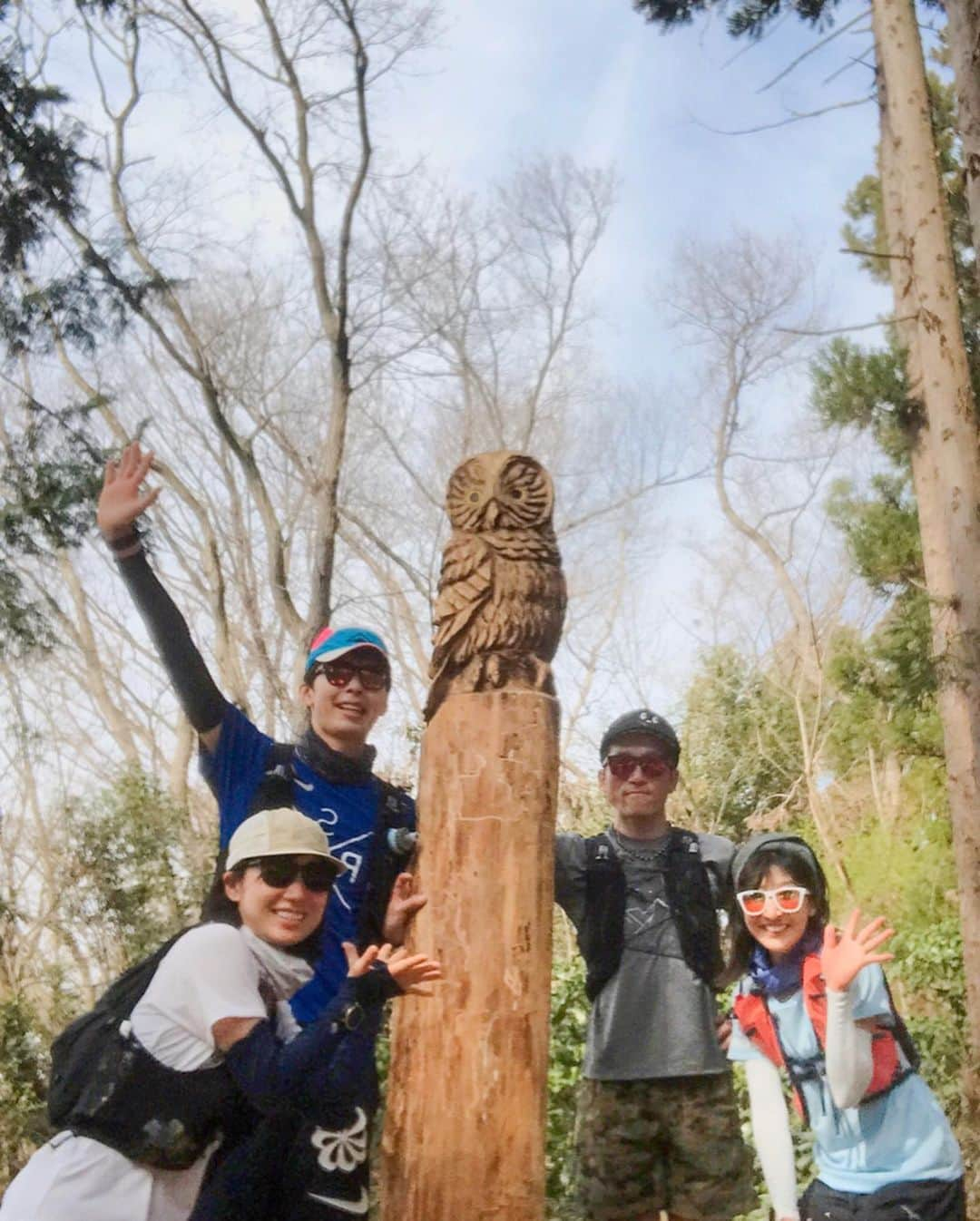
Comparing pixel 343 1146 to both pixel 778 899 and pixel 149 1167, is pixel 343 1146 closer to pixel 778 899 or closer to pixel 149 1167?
pixel 149 1167

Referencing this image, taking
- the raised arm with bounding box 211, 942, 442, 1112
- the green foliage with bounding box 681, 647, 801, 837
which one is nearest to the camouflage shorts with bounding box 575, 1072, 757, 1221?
the raised arm with bounding box 211, 942, 442, 1112

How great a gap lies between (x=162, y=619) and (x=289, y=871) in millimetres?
637

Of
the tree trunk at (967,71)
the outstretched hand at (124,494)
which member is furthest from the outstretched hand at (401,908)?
the tree trunk at (967,71)

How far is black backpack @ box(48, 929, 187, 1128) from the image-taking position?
5.81 ft

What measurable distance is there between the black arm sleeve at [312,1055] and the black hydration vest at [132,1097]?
6cm

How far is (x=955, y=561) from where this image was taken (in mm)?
5379

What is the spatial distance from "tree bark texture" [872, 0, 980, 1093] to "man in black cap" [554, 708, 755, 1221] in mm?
3141

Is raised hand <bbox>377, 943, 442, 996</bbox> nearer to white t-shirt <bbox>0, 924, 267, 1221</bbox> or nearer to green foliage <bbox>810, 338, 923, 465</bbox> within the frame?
white t-shirt <bbox>0, 924, 267, 1221</bbox>

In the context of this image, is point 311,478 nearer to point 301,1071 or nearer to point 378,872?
point 378,872

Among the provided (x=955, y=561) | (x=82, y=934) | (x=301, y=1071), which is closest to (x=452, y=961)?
(x=301, y=1071)

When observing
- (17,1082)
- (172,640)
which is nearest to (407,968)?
(172,640)

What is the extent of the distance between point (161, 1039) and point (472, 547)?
1163 mm

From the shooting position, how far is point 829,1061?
204 cm

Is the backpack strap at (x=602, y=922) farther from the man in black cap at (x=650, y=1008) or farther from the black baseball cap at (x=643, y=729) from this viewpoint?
the black baseball cap at (x=643, y=729)
